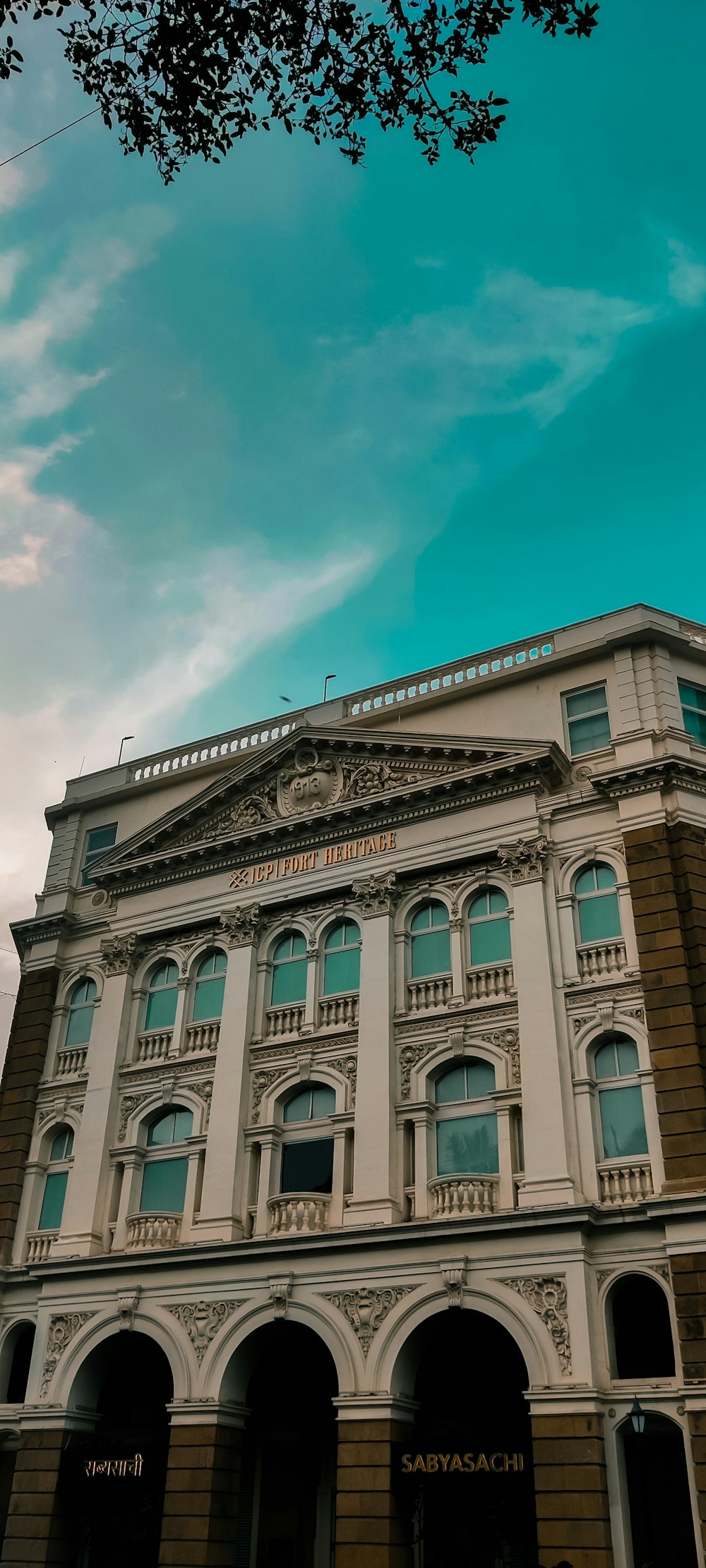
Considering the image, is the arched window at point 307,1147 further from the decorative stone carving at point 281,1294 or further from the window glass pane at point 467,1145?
the window glass pane at point 467,1145

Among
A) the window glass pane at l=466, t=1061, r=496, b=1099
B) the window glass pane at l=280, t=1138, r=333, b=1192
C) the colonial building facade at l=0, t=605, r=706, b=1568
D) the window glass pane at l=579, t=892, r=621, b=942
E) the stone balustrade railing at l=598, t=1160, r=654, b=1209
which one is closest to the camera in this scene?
the colonial building facade at l=0, t=605, r=706, b=1568

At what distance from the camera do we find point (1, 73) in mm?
14695

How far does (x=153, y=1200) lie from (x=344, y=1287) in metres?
7.05

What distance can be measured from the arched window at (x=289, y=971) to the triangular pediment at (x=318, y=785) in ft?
8.91

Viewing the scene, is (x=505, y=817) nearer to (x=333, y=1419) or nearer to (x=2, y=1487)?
(x=333, y=1419)

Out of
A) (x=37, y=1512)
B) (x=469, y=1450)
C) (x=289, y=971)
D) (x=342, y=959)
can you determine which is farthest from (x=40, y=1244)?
(x=469, y=1450)

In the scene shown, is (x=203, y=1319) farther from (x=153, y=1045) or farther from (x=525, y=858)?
(x=525, y=858)

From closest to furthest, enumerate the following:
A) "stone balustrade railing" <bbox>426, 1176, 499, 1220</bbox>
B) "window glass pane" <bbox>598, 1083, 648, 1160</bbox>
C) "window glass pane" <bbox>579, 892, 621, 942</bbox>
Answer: "window glass pane" <bbox>598, 1083, 648, 1160</bbox>
"stone balustrade railing" <bbox>426, 1176, 499, 1220</bbox>
"window glass pane" <bbox>579, 892, 621, 942</bbox>

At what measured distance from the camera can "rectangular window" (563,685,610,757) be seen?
31.6m

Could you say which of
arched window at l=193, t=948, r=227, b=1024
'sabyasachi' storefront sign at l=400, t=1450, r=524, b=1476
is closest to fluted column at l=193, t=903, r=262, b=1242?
arched window at l=193, t=948, r=227, b=1024

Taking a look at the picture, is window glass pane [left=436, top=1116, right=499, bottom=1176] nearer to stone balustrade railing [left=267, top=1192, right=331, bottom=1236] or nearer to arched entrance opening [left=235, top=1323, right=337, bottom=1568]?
stone balustrade railing [left=267, top=1192, right=331, bottom=1236]

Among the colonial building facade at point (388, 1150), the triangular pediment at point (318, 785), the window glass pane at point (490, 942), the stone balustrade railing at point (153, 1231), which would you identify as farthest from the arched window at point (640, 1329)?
the triangular pediment at point (318, 785)

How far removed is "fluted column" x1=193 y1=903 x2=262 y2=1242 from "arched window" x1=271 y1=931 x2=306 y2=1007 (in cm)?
59

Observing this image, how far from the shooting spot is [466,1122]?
2862cm
